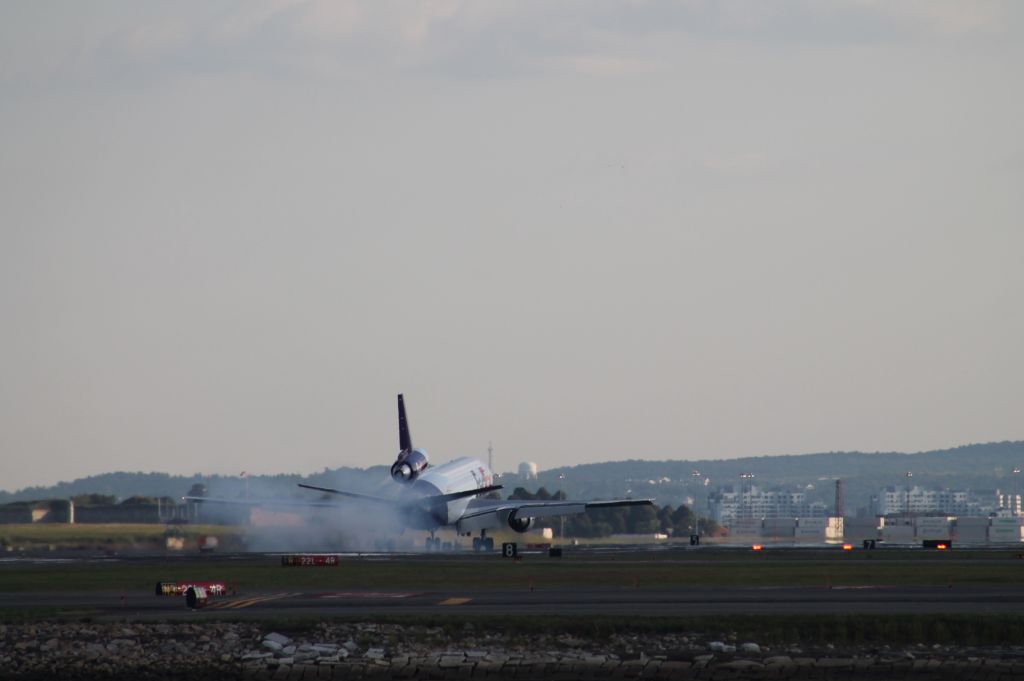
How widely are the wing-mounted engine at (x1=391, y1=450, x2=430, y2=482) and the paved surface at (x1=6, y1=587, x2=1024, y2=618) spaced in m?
55.6

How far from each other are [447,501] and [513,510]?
10643 millimetres

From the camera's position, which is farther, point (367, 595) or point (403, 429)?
point (403, 429)

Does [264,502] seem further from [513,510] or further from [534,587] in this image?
[534,587]

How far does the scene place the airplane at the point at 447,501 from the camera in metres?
118

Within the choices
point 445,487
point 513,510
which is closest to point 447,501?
point 445,487

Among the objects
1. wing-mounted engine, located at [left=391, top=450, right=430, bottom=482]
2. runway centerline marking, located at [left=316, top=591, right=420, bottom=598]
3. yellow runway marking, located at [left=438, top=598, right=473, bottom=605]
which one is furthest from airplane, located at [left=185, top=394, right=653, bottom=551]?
yellow runway marking, located at [left=438, top=598, right=473, bottom=605]

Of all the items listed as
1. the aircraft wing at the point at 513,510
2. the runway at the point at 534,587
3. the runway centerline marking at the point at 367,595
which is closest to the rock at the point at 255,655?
the runway at the point at 534,587

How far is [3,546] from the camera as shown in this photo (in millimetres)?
128125

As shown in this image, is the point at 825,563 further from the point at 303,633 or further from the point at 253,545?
the point at 253,545

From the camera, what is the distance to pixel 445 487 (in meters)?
120

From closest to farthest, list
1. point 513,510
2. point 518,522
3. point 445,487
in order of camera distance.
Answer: point 445,487, point 513,510, point 518,522

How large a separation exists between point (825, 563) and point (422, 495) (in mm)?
41722

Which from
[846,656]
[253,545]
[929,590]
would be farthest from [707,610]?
[253,545]

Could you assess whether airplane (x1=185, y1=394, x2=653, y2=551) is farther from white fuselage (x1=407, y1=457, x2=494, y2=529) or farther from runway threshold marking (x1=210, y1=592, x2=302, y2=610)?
runway threshold marking (x1=210, y1=592, x2=302, y2=610)
